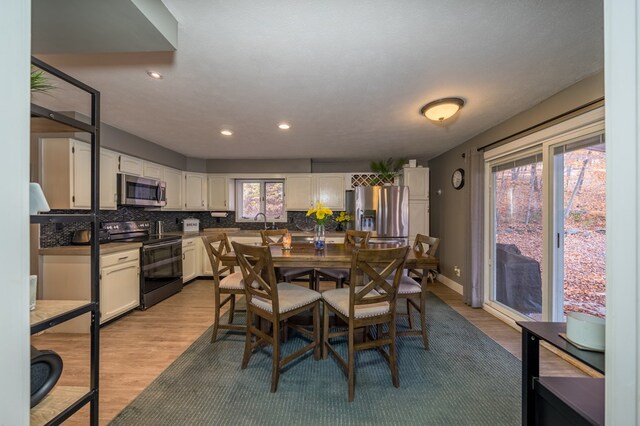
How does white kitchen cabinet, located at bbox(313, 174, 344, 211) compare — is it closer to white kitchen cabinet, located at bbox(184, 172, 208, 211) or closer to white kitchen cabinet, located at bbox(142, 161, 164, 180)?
white kitchen cabinet, located at bbox(184, 172, 208, 211)

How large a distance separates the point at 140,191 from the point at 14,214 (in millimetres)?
3400

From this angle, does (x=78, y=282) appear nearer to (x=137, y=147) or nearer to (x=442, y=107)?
(x=137, y=147)

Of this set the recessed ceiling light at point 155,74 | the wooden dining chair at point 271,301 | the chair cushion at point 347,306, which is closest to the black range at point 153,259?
the wooden dining chair at point 271,301

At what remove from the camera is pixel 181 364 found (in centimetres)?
211

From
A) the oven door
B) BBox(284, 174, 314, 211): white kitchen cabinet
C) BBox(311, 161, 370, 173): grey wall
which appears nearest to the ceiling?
the oven door

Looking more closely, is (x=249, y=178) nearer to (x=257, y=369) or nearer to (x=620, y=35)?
(x=257, y=369)

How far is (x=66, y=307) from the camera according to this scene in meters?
1.02

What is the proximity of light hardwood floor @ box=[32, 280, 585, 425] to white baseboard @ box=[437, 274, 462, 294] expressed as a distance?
483 mm

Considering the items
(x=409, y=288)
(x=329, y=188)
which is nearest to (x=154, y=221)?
(x=329, y=188)

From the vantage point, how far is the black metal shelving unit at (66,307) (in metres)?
0.92

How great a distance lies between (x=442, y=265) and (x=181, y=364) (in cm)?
409

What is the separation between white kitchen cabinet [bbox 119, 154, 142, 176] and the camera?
337 cm

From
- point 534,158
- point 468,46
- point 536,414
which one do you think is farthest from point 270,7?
point 534,158

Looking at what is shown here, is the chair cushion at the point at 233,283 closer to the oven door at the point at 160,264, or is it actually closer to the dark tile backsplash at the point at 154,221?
the oven door at the point at 160,264
